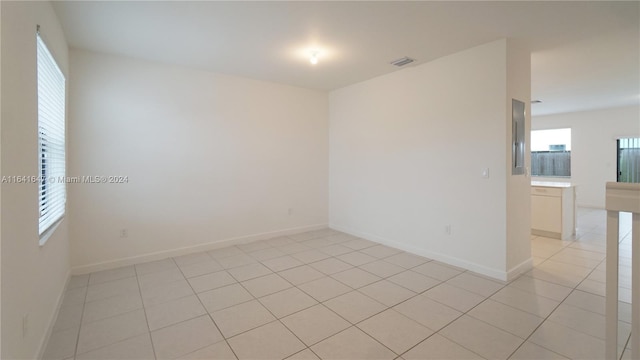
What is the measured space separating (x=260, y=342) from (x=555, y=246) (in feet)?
15.4

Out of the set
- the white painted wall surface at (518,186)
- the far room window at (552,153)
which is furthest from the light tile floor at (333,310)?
the far room window at (552,153)

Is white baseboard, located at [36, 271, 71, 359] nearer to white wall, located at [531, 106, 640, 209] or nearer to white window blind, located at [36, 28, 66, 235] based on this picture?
white window blind, located at [36, 28, 66, 235]

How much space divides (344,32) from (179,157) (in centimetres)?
274

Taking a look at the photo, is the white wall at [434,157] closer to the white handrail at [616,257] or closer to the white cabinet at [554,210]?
the white handrail at [616,257]

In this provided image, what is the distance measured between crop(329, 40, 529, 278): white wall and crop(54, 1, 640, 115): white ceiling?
1.19 feet

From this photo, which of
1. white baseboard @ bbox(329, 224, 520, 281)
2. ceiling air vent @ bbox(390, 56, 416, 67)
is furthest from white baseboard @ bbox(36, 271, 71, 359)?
ceiling air vent @ bbox(390, 56, 416, 67)

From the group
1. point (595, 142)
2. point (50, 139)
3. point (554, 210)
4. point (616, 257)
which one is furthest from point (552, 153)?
point (50, 139)

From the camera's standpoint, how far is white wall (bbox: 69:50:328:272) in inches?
134

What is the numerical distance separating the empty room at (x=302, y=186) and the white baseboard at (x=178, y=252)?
0.02 m

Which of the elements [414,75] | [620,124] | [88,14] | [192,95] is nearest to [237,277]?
[192,95]

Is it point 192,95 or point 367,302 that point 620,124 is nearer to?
point 367,302

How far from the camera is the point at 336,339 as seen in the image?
2121 millimetres

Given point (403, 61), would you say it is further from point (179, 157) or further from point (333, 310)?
point (179, 157)

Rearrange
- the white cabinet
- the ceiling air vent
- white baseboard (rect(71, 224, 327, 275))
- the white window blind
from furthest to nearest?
the white cabinet → the ceiling air vent → white baseboard (rect(71, 224, 327, 275)) → the white window blind
